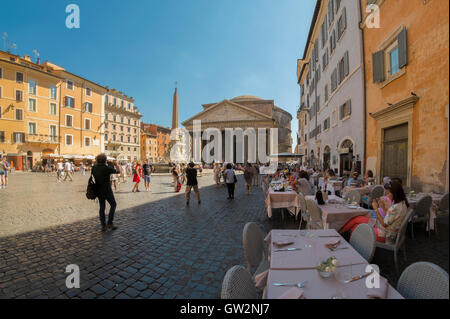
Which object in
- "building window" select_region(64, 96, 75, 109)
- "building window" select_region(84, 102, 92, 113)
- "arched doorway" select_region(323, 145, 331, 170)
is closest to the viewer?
"arched doorway" select_region(323, 145, 331, 170)

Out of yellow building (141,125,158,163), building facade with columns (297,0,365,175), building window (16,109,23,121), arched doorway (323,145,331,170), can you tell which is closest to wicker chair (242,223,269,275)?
building facade with columns (297,0,365,175)

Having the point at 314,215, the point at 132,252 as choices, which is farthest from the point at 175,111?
the point at 314,215

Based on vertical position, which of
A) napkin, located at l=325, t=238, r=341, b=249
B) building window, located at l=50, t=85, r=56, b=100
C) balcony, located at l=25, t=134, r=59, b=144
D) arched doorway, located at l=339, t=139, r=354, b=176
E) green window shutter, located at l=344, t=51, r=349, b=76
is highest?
building window, located at l=50, t=85, r=56, b=100

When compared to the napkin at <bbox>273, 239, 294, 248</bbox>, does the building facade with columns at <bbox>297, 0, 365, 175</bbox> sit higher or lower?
higher

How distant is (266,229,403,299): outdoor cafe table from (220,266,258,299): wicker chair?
0.15 metres

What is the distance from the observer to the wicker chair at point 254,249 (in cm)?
212

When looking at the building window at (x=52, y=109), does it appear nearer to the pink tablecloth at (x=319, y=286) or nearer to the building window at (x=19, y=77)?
the building window at (x=19, y=77)

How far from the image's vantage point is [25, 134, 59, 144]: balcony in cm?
2655

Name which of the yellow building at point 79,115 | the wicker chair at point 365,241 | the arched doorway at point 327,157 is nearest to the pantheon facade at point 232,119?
the yellow building at point 79,115

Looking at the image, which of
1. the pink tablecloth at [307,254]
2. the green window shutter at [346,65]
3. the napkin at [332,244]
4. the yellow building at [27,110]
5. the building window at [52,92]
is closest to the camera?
the pink tablecloth at [307,254]

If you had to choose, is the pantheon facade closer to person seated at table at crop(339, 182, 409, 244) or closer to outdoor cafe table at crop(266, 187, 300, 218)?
outdoor cafe table at crop(266, 187, 300, 218)

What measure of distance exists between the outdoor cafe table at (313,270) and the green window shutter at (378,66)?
868 centimetres
